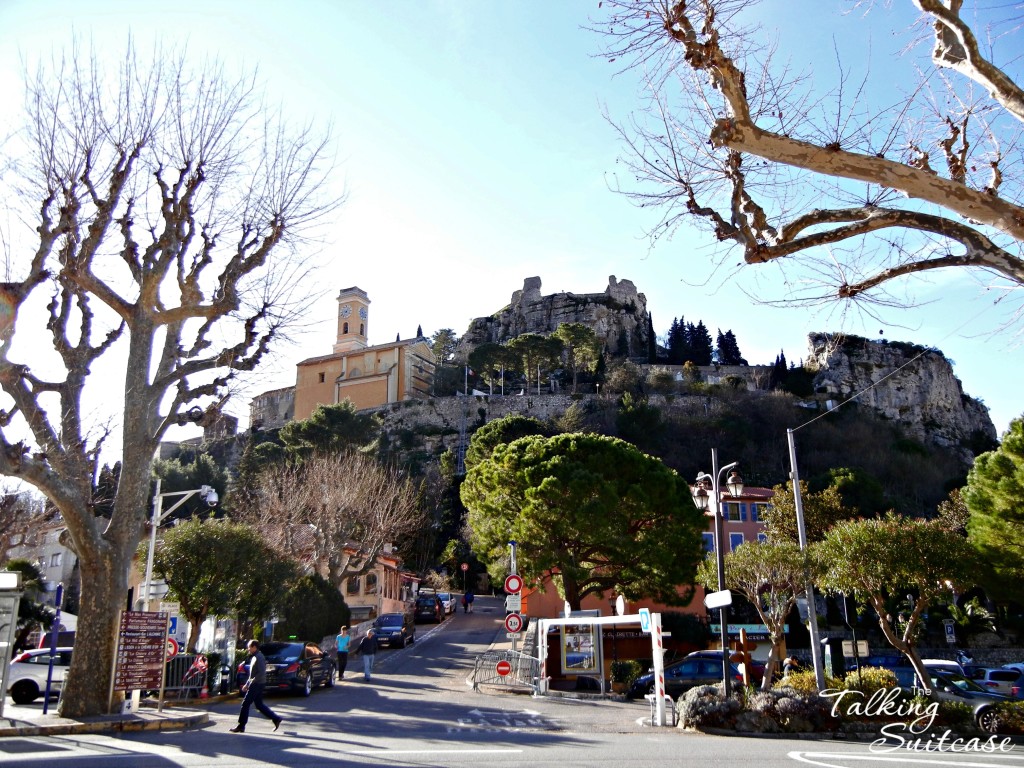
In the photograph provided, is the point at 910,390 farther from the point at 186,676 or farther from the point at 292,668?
the point at 186,676

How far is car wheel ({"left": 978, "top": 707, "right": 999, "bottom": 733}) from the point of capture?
12141mm

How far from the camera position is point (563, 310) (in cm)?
10488

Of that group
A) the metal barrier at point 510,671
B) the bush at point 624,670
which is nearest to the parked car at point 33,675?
the metal barrier at point 510,671

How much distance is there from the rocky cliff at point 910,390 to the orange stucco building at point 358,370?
4265 cm

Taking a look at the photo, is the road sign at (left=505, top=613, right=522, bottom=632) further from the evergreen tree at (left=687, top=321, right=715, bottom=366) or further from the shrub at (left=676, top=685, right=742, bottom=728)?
the evergreen tree at (left=687, top=321, right=715, bottom=366)

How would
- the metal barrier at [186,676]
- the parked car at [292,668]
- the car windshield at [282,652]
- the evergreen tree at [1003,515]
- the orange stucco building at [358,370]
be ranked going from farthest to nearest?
the orange stucco building at [358,370] < the evergreen tree at [1003,515] < the car windshield at [282,652] < the parked car at [292,668] < the metal barrier at [186,676]

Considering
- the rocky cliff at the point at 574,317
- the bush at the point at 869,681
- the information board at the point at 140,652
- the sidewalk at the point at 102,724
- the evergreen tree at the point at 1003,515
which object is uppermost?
the rocky cliff at the point at 574,317

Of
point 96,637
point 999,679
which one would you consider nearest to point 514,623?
point 96,637

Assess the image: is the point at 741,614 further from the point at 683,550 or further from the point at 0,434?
the point at 0,434

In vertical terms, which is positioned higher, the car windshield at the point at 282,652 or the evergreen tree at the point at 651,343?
the evergreen tree at the point at 651,343

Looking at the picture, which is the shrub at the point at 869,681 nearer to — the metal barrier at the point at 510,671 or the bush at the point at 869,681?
the bush at the point at 869,681

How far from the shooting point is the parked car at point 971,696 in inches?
483

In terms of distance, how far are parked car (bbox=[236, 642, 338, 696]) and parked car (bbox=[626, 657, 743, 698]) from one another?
24.6 feet

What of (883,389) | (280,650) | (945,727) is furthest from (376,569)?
(883,389)
